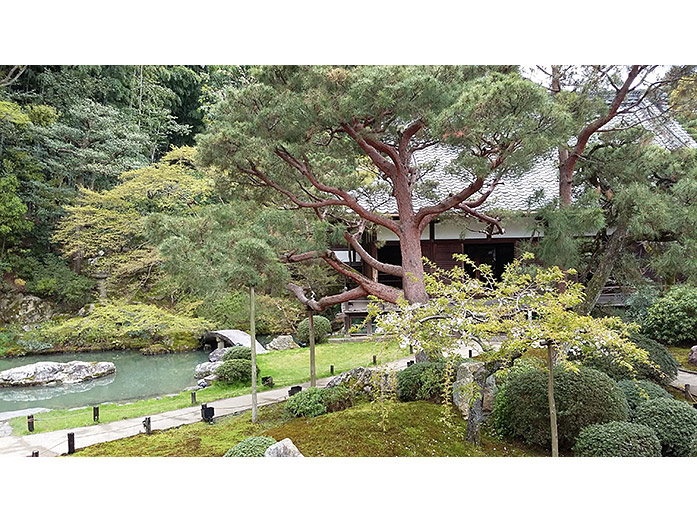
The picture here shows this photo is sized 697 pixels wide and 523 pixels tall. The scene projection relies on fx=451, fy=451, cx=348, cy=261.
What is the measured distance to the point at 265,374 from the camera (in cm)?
562

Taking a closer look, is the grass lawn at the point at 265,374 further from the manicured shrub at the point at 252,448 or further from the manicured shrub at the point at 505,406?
the manicured shrub at the point at 252,448

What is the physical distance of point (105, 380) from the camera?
20.2 ft

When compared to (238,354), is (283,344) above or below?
below

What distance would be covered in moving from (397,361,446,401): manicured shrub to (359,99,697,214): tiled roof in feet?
5.83

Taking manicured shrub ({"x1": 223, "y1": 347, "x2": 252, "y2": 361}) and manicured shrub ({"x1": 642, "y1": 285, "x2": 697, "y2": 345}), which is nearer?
manicured shrub ({"x1": 642, "y1": 285, "x2": 697, "y2": 345})

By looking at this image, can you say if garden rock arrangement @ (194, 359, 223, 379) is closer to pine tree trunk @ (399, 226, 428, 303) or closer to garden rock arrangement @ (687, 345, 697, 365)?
A: pine tree trunk @ (399, 226, 428, 303)

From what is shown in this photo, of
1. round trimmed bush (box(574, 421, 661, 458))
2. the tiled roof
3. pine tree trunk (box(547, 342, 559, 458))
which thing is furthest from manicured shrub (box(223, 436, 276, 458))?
the tiled roof

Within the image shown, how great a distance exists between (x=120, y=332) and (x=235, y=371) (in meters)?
2.33

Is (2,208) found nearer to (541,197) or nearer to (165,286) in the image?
(165,286)

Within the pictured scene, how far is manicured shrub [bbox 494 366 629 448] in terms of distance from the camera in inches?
113

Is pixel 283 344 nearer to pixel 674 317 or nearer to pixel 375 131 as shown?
pixel 375 131

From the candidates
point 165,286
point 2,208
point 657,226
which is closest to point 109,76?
point 2,208

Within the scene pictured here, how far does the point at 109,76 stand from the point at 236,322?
392 cm

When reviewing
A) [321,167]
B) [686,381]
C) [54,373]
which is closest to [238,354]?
[54,373]
